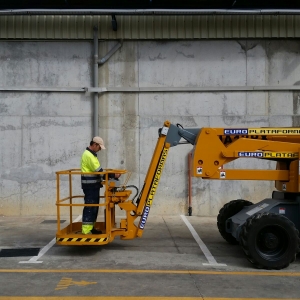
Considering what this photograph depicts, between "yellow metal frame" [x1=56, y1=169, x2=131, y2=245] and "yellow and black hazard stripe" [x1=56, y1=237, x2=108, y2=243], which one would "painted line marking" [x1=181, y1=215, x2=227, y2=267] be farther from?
"yellow and black hazard stripe" [x1=56, y1=237, x2=108, y2=243]

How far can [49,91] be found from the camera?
42.7 ft

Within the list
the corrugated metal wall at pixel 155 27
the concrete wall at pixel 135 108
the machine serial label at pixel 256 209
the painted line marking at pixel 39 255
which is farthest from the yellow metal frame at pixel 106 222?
the corrugated metal wall at pixel 155 27

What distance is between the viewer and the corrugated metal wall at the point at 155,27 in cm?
1294

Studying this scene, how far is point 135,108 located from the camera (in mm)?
13055

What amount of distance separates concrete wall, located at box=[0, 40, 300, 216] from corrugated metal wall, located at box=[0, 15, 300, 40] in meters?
0.28

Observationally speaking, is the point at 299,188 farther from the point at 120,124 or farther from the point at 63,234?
the point at 120,124

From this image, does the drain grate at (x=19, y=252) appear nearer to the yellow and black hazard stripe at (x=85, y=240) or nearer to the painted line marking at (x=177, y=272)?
the yellow and black hazard stripe at (x=85, y=240)

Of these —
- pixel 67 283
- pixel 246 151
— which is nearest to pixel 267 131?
pixel 246 151

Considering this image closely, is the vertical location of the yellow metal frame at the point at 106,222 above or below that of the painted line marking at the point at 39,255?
above

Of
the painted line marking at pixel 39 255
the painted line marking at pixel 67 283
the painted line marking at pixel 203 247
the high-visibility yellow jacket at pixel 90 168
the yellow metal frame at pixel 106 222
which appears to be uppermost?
the high-visibility yellow jacket at pixel 90 168

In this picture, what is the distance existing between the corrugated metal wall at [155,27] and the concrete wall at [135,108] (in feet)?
0.91

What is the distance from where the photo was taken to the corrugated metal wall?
1294 cm

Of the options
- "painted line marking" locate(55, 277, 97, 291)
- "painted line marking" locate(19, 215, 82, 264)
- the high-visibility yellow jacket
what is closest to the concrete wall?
"painted line marking" locate(19, 215, 82, 264)

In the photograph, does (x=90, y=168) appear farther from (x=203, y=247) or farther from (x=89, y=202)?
(x=203, y=247)
